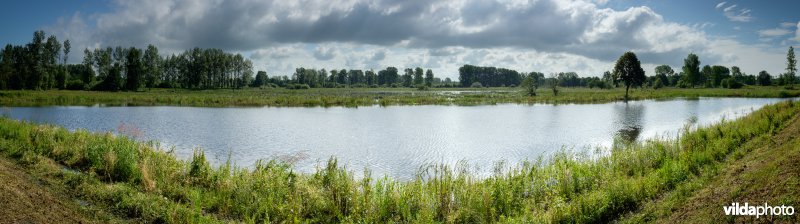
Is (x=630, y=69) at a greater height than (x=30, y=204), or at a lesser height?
greater

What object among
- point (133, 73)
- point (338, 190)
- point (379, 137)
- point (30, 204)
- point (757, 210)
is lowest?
point (379, 137)

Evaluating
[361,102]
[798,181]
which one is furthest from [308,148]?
[361,102]

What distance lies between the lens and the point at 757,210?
838 centimetres

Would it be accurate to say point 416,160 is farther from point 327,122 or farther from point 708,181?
point 327,122

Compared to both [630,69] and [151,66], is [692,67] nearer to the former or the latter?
[630,69]

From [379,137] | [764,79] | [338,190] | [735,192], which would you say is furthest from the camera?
[764,79]

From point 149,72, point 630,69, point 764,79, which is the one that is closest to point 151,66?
point 149,72

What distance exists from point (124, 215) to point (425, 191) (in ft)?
25.5

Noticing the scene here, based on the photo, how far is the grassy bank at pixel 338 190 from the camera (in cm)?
1151

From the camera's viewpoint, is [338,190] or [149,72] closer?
[338,190]

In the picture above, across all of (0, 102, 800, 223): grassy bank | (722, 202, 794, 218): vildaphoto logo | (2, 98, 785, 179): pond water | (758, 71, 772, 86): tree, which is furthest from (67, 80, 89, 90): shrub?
(758, 71, 772, 86): tree

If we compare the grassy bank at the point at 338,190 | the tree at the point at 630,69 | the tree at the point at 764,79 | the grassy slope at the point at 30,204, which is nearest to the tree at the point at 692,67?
the tree at the point at 764,79

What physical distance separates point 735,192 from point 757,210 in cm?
118

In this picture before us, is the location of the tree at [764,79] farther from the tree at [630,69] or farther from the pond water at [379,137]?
the pond water at [379,137]
